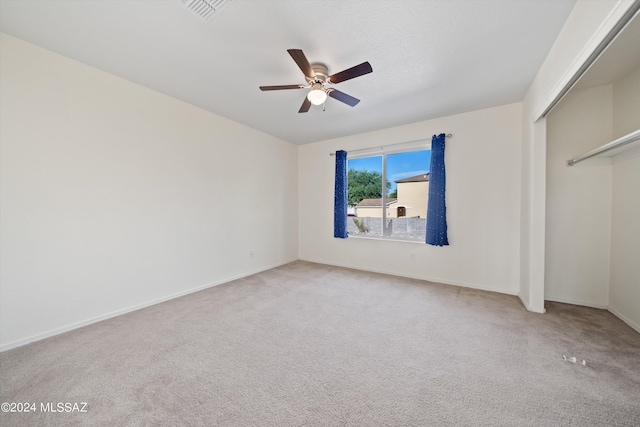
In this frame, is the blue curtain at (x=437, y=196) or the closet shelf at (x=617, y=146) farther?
the blue curtain at (x=437, y=196)

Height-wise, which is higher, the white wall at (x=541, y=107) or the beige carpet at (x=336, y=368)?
the white wall at (x=541, y=107)

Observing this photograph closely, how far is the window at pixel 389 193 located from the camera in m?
3.77

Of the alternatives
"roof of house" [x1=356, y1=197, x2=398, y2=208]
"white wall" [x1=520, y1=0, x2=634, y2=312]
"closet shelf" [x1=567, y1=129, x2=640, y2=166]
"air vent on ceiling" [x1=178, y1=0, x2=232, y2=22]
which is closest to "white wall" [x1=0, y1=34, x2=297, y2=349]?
"air vent on ceiling" [x1=178, y1=0, x2=232, y2=22]

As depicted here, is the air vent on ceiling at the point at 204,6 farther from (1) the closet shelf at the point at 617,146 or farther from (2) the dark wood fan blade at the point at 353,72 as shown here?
(1) the closet shelf at the point at 617,146

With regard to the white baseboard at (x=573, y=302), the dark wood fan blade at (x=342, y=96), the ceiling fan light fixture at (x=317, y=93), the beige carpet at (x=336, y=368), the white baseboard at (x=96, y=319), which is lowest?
the beige carpet at (x=336, y=368)

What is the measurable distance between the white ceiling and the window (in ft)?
4.02

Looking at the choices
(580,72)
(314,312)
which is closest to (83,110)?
(314,312)

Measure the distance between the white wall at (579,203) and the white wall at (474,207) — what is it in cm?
34

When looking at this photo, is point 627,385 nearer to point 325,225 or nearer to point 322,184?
point 325,225

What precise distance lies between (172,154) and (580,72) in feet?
13.0

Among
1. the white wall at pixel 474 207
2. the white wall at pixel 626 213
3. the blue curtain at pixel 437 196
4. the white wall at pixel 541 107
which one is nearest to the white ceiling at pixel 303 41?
the white wall at pixel 541 107

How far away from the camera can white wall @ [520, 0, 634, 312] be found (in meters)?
1.29

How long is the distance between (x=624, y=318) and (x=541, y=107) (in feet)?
7.50

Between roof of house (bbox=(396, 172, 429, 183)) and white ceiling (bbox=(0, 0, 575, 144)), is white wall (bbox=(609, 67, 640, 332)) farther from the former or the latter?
roof of house (bbox=(396, 172, 429, 183))
